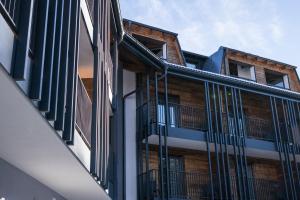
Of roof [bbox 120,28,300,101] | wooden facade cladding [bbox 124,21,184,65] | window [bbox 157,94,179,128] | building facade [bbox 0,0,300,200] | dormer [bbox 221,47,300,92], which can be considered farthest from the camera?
dormer [bbox 221,47,300,92]

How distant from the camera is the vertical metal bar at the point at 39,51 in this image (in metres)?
4.70

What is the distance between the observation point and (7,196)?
627cm

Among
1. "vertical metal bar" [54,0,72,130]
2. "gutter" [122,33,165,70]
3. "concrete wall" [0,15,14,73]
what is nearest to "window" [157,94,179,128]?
"gutter" [122,33,165,70]

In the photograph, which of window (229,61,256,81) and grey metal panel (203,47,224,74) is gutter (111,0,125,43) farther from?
window (229,61,256,81)

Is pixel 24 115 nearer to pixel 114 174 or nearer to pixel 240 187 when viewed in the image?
pixel 114 174

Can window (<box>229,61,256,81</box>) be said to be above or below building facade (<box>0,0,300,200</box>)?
above

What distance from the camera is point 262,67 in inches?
858

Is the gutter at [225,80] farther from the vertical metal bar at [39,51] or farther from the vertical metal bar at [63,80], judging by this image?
the vertical metal bar at [39,51]

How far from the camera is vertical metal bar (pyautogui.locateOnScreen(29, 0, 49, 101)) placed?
4.70 metres

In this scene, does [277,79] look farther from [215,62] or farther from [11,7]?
[11,7]

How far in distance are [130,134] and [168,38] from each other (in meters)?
5.48

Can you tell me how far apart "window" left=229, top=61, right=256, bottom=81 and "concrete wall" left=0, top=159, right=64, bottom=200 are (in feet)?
49.1

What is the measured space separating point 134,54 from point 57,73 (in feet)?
33.0

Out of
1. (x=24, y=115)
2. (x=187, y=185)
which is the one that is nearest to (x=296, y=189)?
(x=187, y=185)
